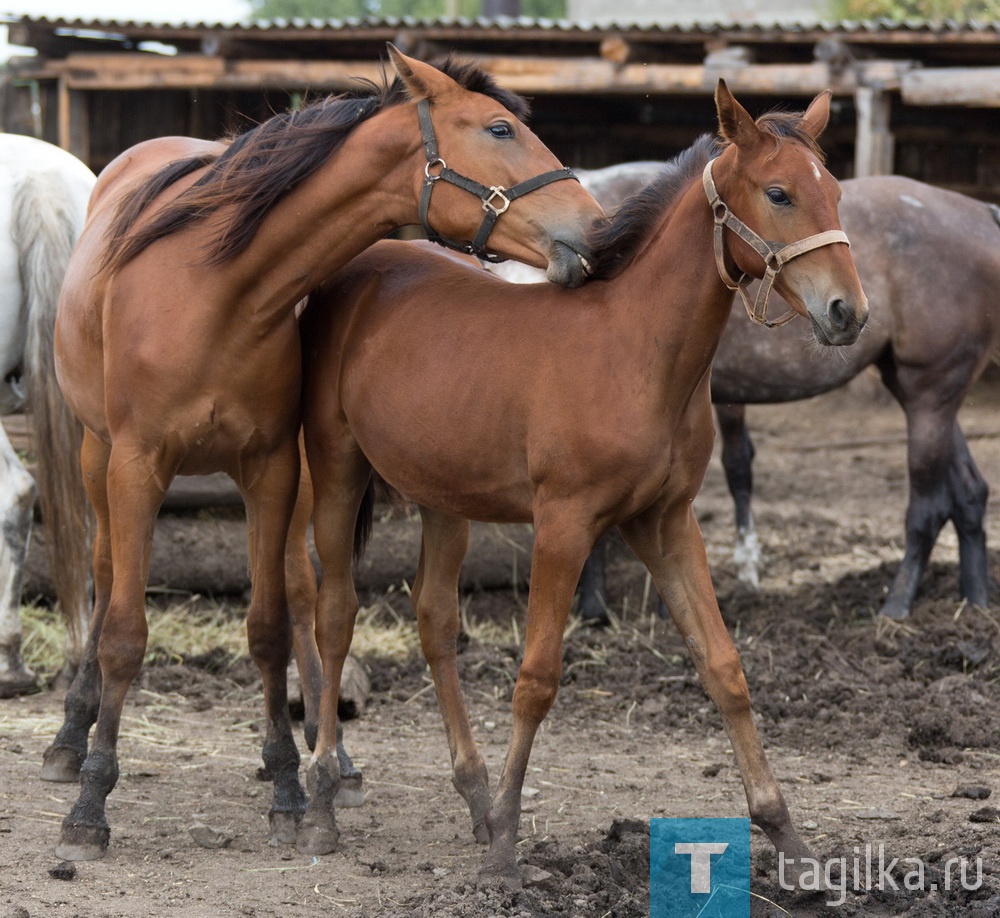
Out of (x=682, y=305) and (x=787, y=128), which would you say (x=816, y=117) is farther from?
(x=682, y=305)

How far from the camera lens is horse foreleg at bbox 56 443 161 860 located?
380 cm

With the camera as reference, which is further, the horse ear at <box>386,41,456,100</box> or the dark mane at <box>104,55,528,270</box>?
the dark mane at <box>104,55,528,270</box>

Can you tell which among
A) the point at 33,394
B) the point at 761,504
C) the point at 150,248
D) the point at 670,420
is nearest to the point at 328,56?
the point at 761,504

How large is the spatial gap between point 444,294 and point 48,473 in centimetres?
244

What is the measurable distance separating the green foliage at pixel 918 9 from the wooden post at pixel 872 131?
26.9 feet

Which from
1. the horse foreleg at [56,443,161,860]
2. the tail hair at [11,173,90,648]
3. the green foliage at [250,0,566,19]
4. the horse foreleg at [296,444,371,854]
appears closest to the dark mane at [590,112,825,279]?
the horse foreleg at [296,444,371,854]

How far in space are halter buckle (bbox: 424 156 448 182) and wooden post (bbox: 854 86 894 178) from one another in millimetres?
5869

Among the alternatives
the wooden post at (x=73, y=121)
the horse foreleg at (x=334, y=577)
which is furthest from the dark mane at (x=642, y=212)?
the wooden post at (x=73, y=121)

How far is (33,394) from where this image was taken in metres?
5.54

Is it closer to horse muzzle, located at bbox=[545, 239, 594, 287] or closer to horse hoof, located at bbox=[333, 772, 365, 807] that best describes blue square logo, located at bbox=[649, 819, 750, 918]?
horse hoof, located at bbox=[333, 772, 365, 807]

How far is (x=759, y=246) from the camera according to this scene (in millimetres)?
3217

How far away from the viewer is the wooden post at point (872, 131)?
8.72m

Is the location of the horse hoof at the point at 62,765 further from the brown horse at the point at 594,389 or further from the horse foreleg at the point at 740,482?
the horse foreleg at the point at 740,482

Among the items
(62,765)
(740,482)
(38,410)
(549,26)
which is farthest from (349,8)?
(62,765)
